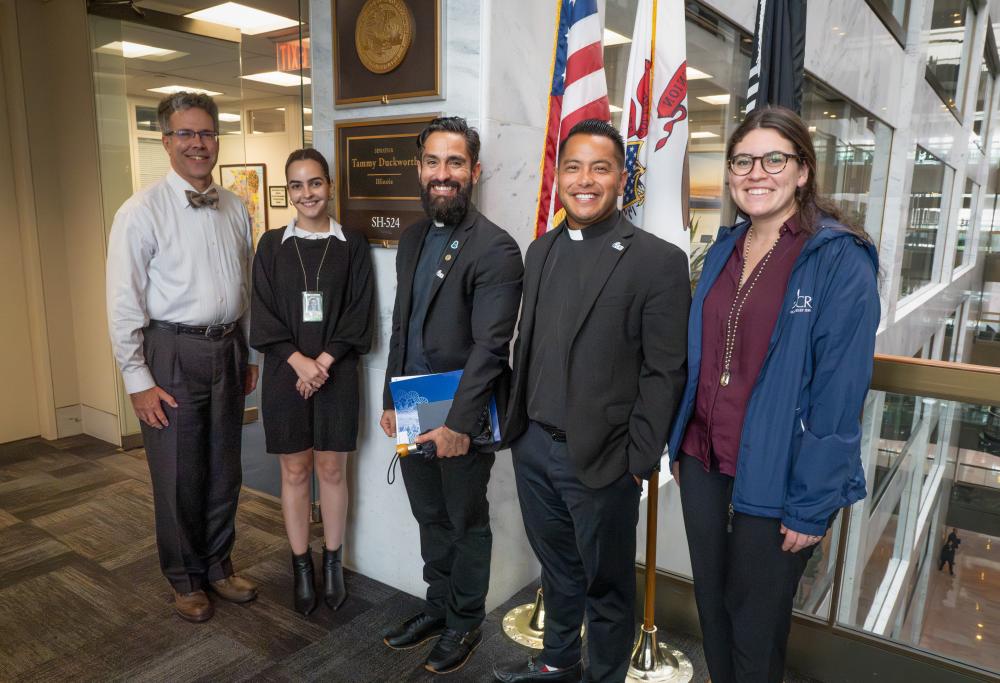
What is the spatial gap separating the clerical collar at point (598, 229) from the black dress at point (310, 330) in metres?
1.06

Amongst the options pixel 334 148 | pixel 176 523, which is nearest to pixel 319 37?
pixel 334 148

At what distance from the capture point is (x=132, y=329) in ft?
8.08

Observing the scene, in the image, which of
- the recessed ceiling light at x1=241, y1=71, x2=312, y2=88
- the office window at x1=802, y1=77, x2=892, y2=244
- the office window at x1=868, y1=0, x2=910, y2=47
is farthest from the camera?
the office window at x1=868, y1=0, x2=910, y2=47

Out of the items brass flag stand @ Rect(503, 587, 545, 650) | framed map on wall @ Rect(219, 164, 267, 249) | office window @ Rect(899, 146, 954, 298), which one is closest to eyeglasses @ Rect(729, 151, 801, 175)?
brass flag stand @ Rect(503, 587, 545, 650)

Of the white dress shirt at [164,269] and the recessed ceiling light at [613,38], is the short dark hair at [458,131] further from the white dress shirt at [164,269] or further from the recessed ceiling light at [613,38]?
the recessed ceiling light at [613,38]

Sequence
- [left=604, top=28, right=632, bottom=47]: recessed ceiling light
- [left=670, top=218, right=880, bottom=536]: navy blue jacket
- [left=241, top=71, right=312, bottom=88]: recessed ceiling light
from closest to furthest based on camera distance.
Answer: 1. [left=670, top=218, right=880, bottom=536]: navy blue jacket
2. [left=604, top=28, right=632, bottom=47]: recessed ceiling light
3. [left=241, top=71, right=312, bottom=88]: recessed ceiling light

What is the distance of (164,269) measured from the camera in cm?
253

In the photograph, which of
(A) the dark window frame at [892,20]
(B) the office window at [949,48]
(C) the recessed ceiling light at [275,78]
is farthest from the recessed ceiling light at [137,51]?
(B) the office window at [949,48]

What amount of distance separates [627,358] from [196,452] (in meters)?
1.84

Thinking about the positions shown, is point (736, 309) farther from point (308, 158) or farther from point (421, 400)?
point (308, 158)

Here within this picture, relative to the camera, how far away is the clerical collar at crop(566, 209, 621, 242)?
1895 millimetres

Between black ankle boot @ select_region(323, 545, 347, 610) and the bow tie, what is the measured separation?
4.94ft

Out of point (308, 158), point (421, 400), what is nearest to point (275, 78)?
point (308, 158)

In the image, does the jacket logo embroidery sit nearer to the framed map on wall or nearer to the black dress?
the black dress
